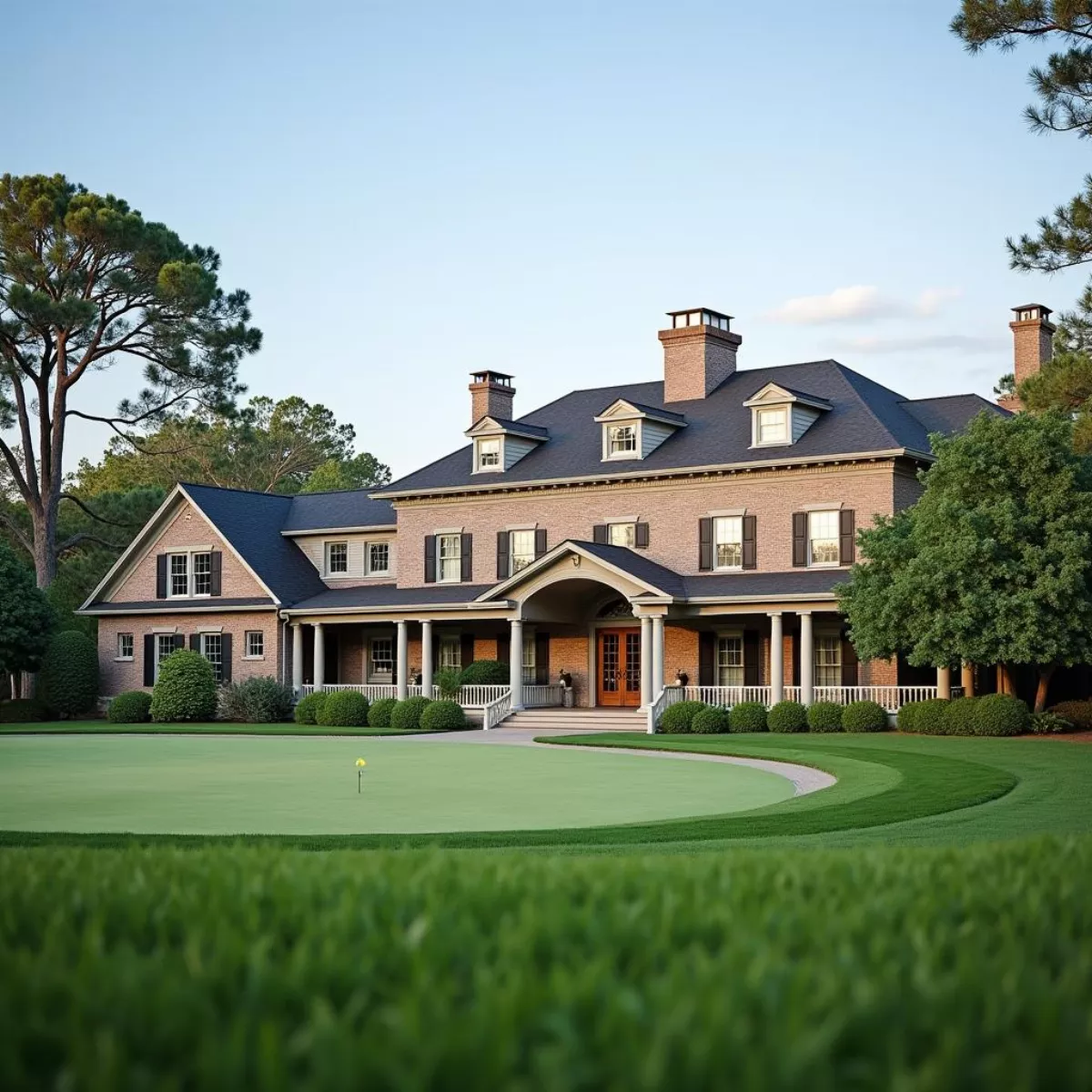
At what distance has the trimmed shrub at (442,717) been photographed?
4078 centimetres

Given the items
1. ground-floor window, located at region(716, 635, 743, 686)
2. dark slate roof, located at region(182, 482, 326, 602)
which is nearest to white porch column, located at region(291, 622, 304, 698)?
dark slate roof, located at region(182, 482, 326, 602)

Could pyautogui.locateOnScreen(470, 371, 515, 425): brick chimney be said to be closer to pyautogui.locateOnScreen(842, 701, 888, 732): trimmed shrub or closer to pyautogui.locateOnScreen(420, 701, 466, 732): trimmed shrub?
pyautogui.locateOnScreen(420, 701, 466, 732): trimmed shrub

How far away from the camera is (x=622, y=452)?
4391 centimetres

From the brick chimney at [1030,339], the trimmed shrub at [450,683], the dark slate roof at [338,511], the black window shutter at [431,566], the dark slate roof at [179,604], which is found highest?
the brick chimney at [1030,339]

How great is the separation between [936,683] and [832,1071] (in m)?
36.2

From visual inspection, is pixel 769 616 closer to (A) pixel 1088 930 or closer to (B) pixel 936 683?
(B) pixel 936 683

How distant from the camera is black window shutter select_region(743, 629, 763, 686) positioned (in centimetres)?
4178

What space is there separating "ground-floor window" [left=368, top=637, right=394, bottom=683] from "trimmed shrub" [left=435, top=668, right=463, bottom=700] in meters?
5.64

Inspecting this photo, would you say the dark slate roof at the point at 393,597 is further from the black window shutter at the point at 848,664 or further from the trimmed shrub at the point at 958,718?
the trimmed shrub at the point at 958,718

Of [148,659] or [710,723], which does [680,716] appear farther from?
[148,659]

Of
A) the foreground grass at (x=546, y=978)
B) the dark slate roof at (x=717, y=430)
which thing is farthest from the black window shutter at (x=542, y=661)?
the foreground grass at (x=546, y=978)

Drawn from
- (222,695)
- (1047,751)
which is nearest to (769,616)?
(1047,751)

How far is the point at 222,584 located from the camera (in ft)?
164

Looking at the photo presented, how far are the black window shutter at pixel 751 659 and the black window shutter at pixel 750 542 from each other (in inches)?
79.4
